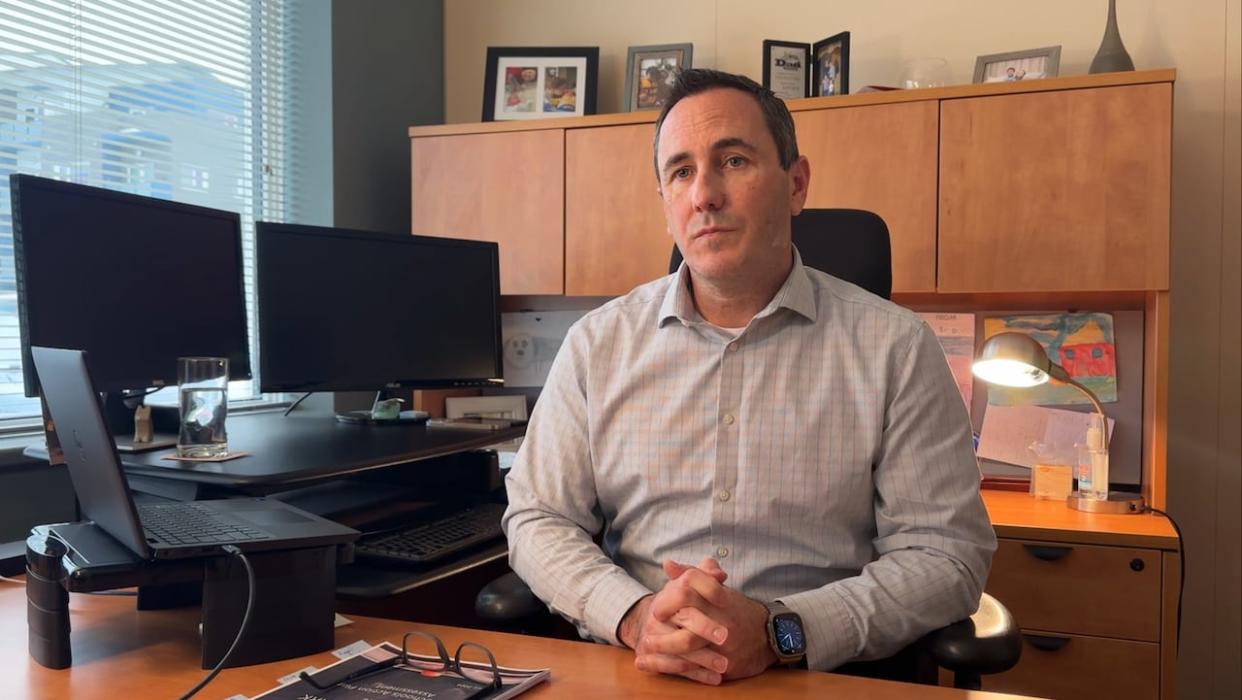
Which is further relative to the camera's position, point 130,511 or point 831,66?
point 831,66

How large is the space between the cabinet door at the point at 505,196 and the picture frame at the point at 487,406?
339 mm

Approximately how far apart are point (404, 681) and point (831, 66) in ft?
6.90

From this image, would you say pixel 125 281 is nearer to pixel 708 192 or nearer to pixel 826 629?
pixel 708 192

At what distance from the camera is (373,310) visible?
6.40 feet

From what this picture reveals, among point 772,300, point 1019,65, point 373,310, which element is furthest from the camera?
point 1019,65

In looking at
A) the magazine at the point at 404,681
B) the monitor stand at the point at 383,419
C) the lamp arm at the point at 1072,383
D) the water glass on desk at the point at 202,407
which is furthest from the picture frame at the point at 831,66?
the magazine at the point at 404,681

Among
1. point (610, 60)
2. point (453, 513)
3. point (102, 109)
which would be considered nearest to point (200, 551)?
point (453, 513)

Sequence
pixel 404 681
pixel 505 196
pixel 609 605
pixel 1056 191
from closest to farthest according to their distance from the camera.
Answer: pixel 404 681, pixel 609 605, pixel 1056 191, pixel 505 196

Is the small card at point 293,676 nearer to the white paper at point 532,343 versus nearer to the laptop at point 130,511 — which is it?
the laptop at point 130,511

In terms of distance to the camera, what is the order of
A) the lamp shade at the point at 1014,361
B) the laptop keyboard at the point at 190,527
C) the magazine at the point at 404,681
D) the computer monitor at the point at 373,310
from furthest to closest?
the lamp shade at the point at 1014,361 < the computer monitor at the point at 373,310 < the laptop keyboard at the point at 190,527 < the magazine at the point at 404,681

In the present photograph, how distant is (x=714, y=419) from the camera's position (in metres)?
1.41

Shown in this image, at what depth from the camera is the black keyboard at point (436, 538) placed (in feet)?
4.79

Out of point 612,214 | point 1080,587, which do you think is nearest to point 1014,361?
point 1080,587

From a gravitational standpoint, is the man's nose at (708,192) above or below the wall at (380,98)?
below
